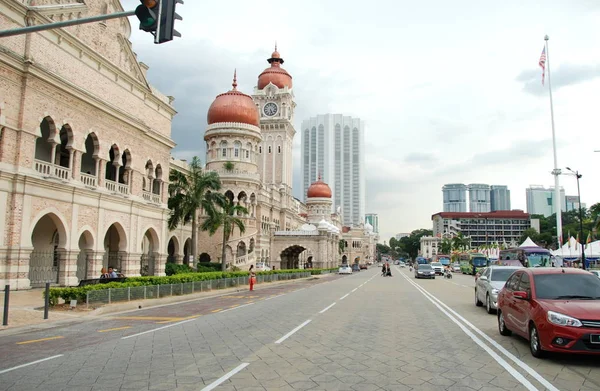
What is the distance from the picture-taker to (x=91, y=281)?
2147 cm

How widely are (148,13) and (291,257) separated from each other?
64441mm

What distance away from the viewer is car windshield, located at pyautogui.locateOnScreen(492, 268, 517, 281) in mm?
16002

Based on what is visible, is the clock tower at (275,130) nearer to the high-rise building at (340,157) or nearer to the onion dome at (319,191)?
the onion dome at (319,191)

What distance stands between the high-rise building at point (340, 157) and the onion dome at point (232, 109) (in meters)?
125

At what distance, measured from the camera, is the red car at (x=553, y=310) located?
774 cm

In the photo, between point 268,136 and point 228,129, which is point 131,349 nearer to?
point 228,129

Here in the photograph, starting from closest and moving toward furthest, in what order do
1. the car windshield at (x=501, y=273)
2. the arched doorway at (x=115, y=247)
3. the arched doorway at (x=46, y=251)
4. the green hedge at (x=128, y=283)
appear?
the car windshield at (x=501, y=273) → the green hedge at (x=128, y=283) → the arched doorway at (x=46, y=251) → the arched doorway at (x=115, y=247)

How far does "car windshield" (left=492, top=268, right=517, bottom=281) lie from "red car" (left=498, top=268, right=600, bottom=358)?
505cm

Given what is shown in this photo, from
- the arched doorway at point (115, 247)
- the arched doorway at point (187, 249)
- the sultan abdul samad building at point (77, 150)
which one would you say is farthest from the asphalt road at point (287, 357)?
the arched doorway at point (187, 249)

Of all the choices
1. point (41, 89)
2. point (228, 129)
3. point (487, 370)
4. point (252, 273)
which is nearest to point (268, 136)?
point (228, 129)

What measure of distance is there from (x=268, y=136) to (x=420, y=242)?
114m

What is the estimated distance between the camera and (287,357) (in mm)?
8570

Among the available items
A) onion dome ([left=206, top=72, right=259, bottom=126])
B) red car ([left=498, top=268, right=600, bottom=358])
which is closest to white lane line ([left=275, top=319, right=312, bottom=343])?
red car ([left=498, top=268, right=600, bottom=358])

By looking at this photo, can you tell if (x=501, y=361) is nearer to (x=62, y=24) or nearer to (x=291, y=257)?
(x=62, y=24)
